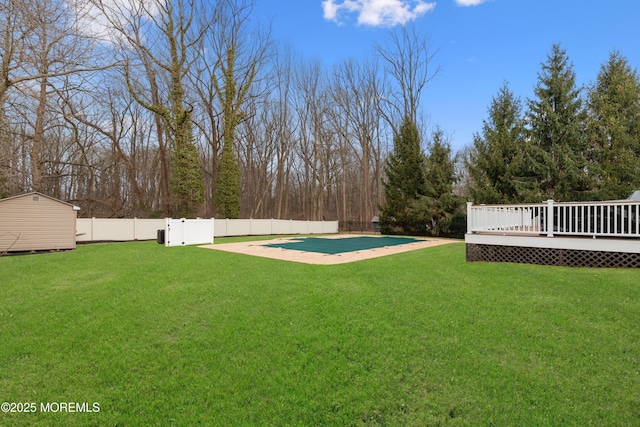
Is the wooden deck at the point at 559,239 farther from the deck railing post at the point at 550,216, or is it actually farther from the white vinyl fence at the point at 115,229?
the white vinyl fence at the point at 115,229

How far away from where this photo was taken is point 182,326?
12.4 ft

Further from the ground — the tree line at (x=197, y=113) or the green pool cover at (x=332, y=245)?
the tree line at (x=197, y=113)

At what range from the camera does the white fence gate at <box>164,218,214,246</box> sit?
36.7ft

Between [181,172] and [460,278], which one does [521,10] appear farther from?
[181,172]

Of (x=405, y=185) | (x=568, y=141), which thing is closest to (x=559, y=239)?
(x=568, y=141)

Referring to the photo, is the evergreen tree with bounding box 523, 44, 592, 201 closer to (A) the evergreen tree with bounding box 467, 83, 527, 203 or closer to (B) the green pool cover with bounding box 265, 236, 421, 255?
(A) the evergreen tree with bounding box 467, 83, 527, 203

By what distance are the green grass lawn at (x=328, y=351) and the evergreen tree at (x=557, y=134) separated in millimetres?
→ 9556

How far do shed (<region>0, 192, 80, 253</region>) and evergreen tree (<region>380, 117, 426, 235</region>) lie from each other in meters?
14.5

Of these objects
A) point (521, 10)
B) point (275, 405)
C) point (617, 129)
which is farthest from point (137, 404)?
point (617, 129)

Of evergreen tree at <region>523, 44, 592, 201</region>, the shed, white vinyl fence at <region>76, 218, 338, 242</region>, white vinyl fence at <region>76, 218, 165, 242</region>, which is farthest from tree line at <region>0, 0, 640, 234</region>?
white vinyl fence at <region>76, 218, 165, 242</region>

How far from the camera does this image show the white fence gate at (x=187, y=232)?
440 inches

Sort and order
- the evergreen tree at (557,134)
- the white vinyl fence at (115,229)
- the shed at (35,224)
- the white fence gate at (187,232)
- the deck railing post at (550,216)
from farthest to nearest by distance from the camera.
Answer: the evergreen tree at (557,134)
the white vinyl fence at (115,229)
the white fence gate at (187,232)
the shed at (35,224)
the deck railing post at (550,216)

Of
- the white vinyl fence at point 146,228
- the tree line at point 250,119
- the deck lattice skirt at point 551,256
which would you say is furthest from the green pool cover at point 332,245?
the white vinyl fence at point 146,228

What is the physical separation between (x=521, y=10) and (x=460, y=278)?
10854 millimetres
